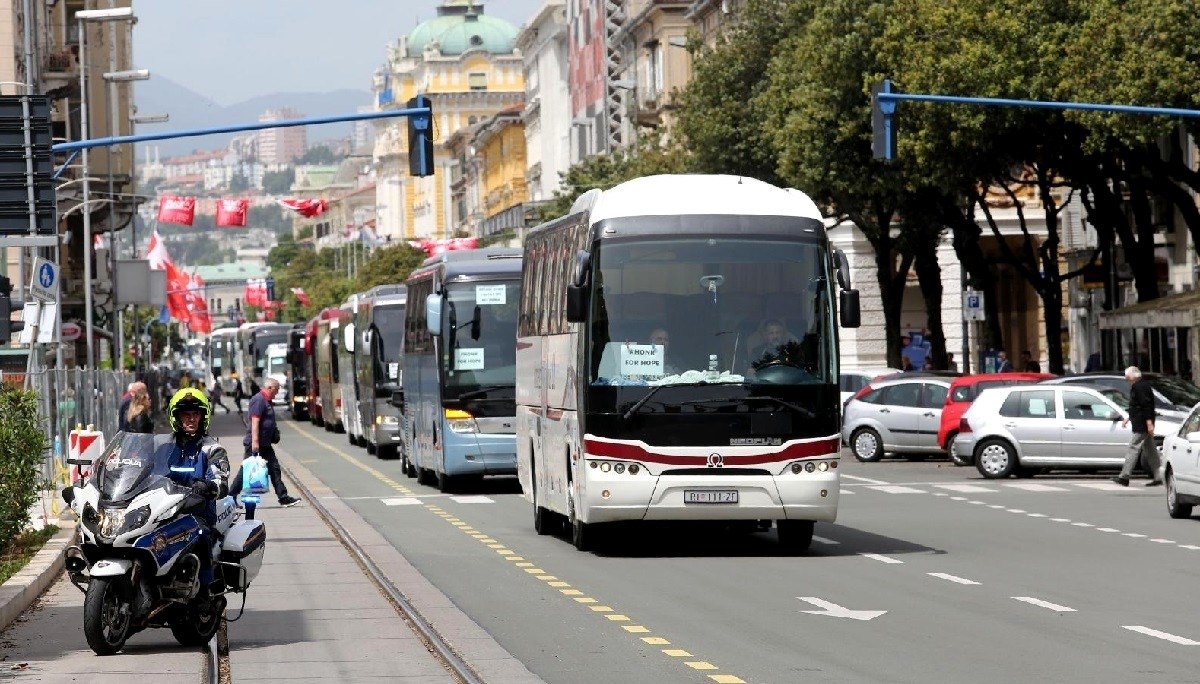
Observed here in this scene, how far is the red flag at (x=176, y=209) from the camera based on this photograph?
2566 inches

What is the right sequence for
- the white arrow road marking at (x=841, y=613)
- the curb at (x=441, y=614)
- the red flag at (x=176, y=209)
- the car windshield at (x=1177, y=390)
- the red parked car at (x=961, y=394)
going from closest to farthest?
the curb at (x=441, y=614) → the white arrow road marking at (x=841, y=613) → the car windshield at (x=1177, y=390) → the red parked car at (x=961, y=394) → the red flag at (x=176, y=209)

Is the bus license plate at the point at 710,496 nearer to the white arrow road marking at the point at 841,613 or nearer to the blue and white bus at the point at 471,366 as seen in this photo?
the white arrow road marking at the point at 841,613

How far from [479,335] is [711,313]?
40.8 ft

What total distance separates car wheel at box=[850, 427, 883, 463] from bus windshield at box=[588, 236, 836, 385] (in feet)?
71.0

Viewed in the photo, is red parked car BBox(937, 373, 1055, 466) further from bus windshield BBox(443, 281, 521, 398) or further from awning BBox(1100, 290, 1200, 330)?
bus windshield BBox(443, 281, 521, 398)

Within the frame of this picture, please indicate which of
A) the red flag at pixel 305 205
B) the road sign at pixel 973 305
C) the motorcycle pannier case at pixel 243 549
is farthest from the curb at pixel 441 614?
the red flag at pixel 305 205

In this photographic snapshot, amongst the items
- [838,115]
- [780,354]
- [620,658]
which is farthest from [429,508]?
[838,115]

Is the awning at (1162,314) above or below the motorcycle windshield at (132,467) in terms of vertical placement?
above

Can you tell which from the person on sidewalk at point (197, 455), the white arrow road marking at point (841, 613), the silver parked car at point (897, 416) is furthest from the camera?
the silver parked car at point (897, 416)

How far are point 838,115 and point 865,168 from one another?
1203mm

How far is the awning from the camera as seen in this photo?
136 ft

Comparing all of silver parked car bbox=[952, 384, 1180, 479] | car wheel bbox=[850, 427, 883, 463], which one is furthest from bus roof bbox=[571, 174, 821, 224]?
car wheel bbox=[850, 427, 883, 463]

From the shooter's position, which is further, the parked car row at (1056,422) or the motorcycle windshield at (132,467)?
the parked car row at (1056,422)

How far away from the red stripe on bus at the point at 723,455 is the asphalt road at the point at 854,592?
0.86 metres
